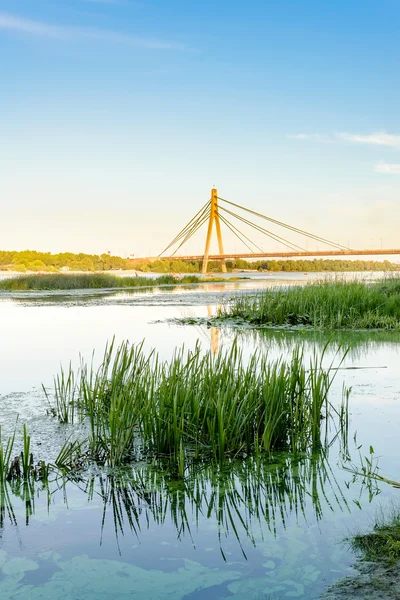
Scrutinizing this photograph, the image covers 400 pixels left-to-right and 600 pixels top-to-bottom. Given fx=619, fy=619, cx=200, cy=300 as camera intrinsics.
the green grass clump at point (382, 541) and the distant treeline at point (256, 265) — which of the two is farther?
the distant treeline at point (256, 265)

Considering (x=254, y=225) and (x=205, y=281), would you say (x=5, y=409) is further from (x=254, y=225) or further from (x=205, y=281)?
(x=254, y=225)

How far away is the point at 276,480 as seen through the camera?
11.7 feet

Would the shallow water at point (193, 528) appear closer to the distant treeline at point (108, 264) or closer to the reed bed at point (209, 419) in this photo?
the reed bed at point (209, 419)

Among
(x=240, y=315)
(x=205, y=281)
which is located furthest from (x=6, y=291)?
(x=240, y=315)

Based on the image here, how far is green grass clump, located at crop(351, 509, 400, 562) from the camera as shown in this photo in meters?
2.59

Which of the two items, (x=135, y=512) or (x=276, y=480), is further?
(x=276, y=480)

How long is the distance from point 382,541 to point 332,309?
968 centimetres

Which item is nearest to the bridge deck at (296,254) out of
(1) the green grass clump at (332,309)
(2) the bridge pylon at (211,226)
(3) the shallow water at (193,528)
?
(2) the bridge pylon at (211,226)

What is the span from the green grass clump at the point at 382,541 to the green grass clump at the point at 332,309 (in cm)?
853

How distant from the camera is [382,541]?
2705 mm

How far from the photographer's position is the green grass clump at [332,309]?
1164 centimetres

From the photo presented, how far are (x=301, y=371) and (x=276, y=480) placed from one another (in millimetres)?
1004

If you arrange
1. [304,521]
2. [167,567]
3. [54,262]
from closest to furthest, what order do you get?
[167,567] → [304,521] → [54,262]

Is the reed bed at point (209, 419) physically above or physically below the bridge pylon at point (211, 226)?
below
